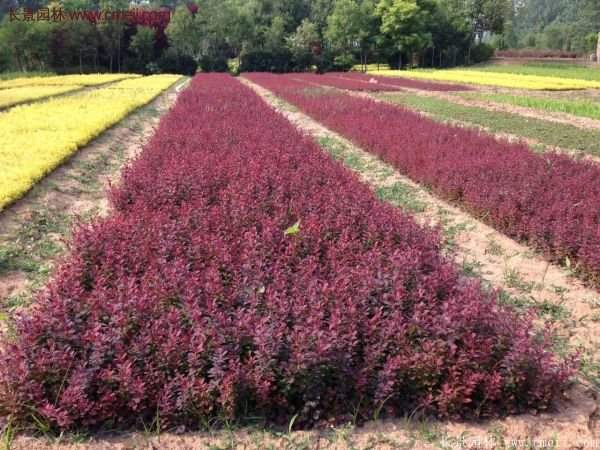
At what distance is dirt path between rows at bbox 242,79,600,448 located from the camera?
3.20m

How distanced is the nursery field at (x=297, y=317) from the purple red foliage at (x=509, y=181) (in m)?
0.04

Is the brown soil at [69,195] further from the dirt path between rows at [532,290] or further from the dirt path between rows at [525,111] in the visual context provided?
the dirt path between rows at [525,111]

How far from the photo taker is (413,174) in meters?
9.87

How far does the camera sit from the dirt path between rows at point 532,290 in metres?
3.20

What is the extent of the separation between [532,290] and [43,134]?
11856mm

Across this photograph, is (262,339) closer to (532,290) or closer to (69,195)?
(532,290)

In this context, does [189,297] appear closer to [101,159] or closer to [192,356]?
[192,356]

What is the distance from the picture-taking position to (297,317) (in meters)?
3.48

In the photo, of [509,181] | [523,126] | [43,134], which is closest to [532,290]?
[509,181]

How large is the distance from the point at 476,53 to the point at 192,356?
80.3m

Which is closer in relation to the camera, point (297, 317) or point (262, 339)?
point (262, 339)

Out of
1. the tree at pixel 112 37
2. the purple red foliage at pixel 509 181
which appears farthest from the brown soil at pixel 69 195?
the tree at pixel 112 37

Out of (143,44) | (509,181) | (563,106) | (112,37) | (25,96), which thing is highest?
(112,37)

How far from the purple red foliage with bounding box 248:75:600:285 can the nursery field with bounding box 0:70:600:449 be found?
0.04 m
